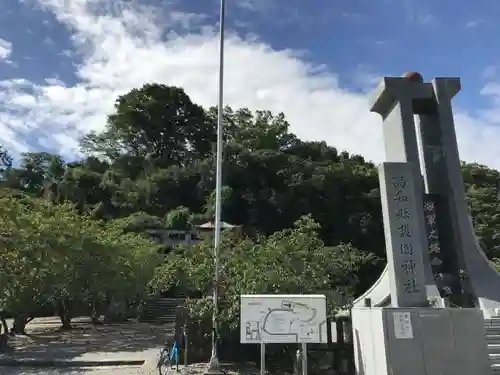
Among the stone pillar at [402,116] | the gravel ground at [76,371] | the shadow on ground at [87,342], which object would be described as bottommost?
the gravel ground at [76,371]

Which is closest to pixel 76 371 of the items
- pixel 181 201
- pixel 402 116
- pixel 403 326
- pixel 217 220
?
pixel 217 220

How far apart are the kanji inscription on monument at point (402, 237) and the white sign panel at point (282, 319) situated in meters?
1.68

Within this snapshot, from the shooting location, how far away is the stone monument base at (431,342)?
26.3 feet

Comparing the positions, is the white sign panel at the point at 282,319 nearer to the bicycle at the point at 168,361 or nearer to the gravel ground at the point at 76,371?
the bicycle at the point at 168,361

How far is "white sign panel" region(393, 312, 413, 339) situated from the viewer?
321 inches

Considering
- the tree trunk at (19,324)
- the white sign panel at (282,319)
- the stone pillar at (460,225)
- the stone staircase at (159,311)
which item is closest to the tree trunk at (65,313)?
the tree trunk at (19,324)

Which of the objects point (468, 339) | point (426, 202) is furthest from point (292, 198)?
point (468, 339)

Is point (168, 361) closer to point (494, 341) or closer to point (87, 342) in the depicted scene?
point (494, 341)

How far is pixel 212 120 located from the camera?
50.2 m

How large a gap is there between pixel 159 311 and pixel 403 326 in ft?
72.7

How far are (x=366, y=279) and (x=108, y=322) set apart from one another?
18.0 metres

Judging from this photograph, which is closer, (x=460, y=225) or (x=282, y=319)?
(x=282, y=319)

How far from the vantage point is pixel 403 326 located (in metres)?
8.20

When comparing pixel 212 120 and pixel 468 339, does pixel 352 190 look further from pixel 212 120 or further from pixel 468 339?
pixel 468 339
